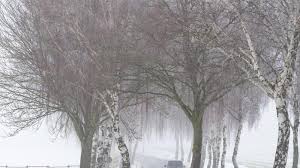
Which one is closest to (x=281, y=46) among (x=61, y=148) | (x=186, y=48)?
(x=186, y=48)

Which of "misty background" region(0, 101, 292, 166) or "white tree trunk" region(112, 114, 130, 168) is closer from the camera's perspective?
"white tree trunk" region(112, 114, 130, 168)

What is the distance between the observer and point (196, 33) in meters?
17.7

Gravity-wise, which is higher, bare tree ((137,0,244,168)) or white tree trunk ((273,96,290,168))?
bare tree ((137,0,244,168))

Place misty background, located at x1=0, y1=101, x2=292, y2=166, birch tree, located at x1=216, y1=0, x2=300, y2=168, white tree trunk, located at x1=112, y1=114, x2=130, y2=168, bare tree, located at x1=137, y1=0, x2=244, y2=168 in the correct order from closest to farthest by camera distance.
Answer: birch tree, located at x1=216, y1=0, x2=300, y2=168
bare tree, located at x1=137, y1=0, x2=244, y2=168
white tree trunk, located at x1=112, y1=114, x2=130, y2=168
misty background, located at x1=0, y1=101, x2=292, y2=166

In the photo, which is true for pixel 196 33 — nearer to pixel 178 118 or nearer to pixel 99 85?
pixel 99 85

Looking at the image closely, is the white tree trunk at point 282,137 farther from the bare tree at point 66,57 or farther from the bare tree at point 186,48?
the bare tree at point 66,57

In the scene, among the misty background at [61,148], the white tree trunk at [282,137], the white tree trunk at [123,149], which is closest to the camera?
the white tree trunk at [282,137]

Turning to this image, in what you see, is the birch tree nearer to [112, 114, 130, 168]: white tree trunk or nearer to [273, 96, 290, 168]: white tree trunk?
[273, 96, 290, 168]: white tree trunk

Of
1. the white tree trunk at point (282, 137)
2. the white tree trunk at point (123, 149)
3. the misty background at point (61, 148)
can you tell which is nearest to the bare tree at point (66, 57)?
the white tree trunk at point (123, 149)

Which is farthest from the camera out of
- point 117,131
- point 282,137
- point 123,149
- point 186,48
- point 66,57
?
point 66,57

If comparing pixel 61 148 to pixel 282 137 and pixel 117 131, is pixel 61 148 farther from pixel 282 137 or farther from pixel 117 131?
pixel 282 137

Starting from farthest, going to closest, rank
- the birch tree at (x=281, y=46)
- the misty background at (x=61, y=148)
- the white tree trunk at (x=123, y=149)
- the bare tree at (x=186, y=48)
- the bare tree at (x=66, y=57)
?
the misty background at (x=61, y=148), the white tree trunk at (x=123, y=149), the bare tree at (x=66, y=57), the bare tree at (x=186, y=48), the birch tree at (x=281, y=46)

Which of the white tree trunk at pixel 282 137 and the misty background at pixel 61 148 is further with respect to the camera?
the misty background at pixel 61 148

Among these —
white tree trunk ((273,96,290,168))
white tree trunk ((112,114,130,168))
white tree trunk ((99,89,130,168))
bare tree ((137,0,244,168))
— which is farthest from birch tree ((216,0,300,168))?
white tree trunk ((112,114,130,168))
